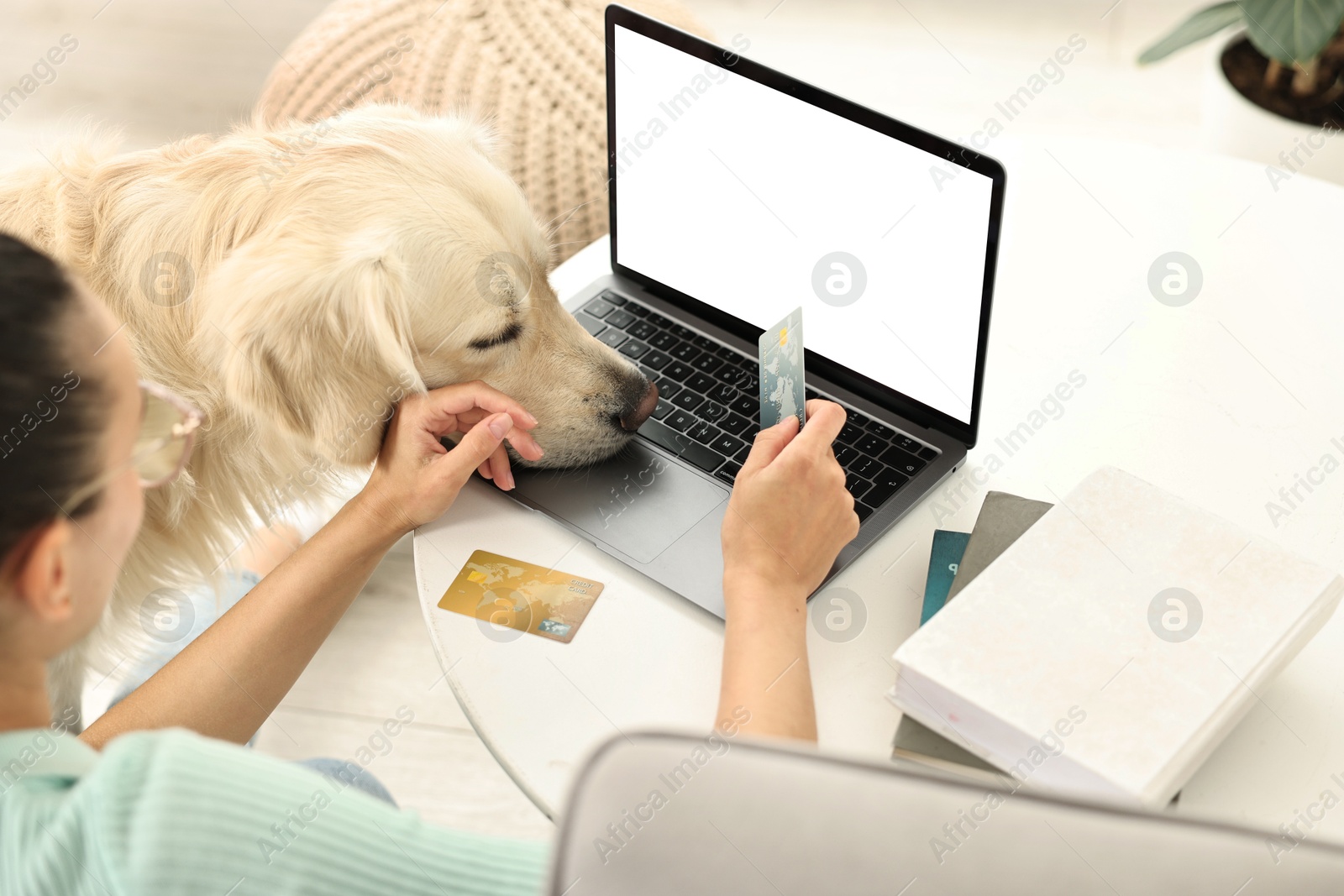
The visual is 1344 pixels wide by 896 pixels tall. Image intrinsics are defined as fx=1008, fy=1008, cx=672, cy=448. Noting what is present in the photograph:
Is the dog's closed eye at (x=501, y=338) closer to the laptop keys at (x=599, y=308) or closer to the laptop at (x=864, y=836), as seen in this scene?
the laptop keys at (x=599, y=308)

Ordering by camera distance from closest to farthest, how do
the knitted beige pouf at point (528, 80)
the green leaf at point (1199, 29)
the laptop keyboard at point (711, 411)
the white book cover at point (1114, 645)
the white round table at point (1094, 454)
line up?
the white book cover at point (1114, 645) → the white round table at point (1094, 454) → the laptop keyboard at point (711, 411) → the knitted beige pouf at point (528, 80) → the green leaf at point (1199, 29)

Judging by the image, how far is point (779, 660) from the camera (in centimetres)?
84

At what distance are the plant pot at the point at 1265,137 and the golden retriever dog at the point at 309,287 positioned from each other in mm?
1734

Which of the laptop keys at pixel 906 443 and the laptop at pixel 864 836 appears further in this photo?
the laptop keys at pixel 906 443

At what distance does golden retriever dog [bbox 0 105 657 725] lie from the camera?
105 centimetres

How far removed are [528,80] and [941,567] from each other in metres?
1.11

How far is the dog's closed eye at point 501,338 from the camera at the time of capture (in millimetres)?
1151

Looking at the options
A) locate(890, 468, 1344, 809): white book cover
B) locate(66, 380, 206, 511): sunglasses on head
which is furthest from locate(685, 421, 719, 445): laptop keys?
locate(66, 380, 206, 511): sunglasses on head

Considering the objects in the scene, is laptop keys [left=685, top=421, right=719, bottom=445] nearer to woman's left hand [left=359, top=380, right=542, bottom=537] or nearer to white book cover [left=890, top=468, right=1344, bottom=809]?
woman's left hand [left=359, top=380, right=542, bottom=537]

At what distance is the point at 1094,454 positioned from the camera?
3.64 feet

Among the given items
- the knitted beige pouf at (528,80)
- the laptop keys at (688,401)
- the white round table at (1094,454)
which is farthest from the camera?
the knitted beige pouf at (528,80)

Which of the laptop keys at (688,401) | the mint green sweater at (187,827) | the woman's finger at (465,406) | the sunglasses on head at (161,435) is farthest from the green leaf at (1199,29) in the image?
the mint green sweater at (187,827)

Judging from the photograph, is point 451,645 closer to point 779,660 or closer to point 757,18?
point 779,660

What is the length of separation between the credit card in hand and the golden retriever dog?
0.64 ft
